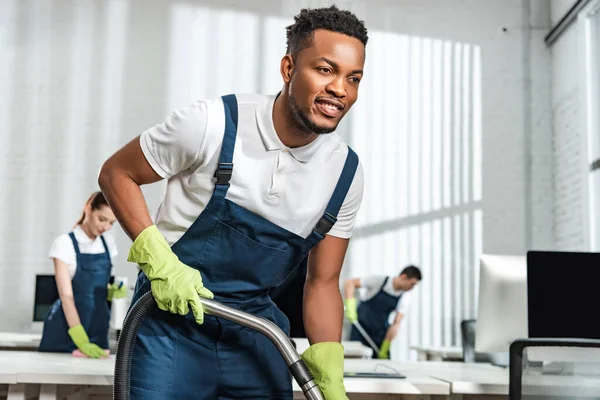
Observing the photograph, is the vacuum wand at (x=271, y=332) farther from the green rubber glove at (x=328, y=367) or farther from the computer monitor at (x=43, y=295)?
the computer monitor at (x=43, y=295)

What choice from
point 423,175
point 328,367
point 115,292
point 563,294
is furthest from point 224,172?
point 423,175

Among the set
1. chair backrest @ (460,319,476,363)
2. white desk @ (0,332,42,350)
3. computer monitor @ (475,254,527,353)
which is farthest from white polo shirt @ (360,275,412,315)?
computer monitor @ (475,254,527,353)

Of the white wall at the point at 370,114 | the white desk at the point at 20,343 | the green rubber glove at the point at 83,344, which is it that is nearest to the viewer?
the green rubber glove at the point at 83,344

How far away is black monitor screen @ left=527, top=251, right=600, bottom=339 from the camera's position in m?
2.36

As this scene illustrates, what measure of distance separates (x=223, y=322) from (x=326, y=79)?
0.53 m

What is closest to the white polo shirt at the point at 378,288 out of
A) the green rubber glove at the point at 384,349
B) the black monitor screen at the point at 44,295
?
the green rubber glove at the point at 384,349

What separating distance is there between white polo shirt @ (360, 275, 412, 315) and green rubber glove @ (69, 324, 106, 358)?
10.8 feet

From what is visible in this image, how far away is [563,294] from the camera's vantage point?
2.39 m

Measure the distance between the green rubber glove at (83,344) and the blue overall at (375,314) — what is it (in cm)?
324

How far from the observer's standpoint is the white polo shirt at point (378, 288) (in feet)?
20.0

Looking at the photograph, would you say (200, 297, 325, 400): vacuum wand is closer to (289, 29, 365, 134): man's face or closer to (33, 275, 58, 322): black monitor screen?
(289, 29, 365, 134): man's face

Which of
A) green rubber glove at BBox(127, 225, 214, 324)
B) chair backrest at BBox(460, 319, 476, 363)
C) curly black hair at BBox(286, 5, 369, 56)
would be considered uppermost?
curly black hair at BBox(286, 5, 369, 56)

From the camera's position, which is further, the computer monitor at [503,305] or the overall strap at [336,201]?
the computer monitor at [503,305]

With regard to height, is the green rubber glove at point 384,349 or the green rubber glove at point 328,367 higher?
the green rubber glove at point 328,367
